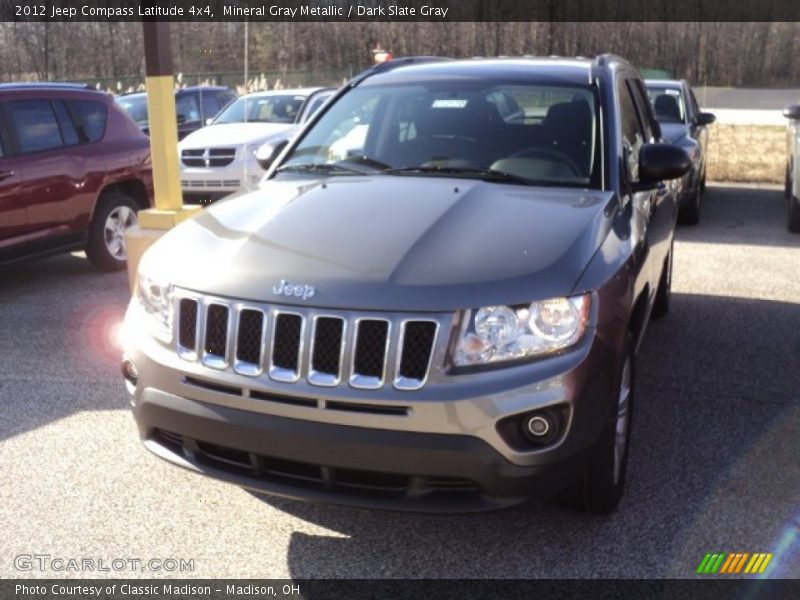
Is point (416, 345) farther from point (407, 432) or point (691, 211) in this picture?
point (691, 211)

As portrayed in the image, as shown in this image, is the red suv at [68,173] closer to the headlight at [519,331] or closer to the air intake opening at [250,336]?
the air intake opening at [250,336]

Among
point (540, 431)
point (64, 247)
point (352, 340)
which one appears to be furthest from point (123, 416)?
point (64, 247)

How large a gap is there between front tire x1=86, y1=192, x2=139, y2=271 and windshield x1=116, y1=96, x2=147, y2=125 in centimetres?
658

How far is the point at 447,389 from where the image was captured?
2961 millimetres

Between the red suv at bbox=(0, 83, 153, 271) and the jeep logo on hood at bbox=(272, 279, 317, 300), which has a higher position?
the jeep logo on hood at bbox=(272, 279, 317, 300)

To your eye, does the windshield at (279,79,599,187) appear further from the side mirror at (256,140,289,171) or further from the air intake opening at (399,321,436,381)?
the air intake opening at (399,321,436,381)

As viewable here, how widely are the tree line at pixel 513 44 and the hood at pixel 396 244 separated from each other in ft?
134

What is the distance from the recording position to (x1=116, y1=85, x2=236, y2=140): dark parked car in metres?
15.2

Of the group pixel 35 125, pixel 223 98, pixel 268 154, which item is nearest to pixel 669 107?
pixel 35 125

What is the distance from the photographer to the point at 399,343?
2990 mm

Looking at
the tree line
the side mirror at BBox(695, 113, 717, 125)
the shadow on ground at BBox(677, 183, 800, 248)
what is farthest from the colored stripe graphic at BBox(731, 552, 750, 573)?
the tree line

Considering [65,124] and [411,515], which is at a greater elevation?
[65,124]

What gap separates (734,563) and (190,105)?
14605 millimetres

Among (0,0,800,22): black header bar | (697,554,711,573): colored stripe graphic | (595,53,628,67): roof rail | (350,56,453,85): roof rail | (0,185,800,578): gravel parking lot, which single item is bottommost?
(0,185,800,578): gravel parking lot
